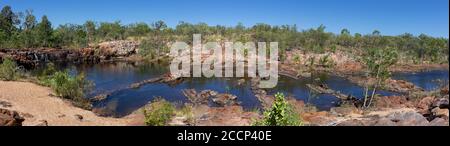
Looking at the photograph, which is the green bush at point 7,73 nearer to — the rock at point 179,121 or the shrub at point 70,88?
the shrub at point 70,88

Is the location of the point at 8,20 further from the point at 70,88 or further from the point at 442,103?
the point at 442,103

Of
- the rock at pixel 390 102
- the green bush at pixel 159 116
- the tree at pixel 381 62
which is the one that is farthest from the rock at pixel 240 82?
the green bush at pixel 159 116

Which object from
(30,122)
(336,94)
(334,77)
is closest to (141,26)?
(334,77)

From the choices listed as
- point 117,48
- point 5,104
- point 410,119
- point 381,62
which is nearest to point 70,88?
point 5,104

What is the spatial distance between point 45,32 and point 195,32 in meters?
31.2

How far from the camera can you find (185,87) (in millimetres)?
41125

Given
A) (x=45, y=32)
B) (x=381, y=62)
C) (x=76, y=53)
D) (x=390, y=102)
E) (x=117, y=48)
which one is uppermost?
(x=45, y=32)

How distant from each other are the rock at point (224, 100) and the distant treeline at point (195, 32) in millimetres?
41151

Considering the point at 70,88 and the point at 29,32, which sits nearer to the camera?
the point at 70,88

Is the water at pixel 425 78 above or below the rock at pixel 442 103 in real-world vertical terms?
below

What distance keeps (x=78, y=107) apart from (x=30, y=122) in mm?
6831

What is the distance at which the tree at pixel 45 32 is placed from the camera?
7088cm

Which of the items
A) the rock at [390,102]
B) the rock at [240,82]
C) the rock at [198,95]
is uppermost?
the rock at [240,82]

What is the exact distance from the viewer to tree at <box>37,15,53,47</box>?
70.9 metres
